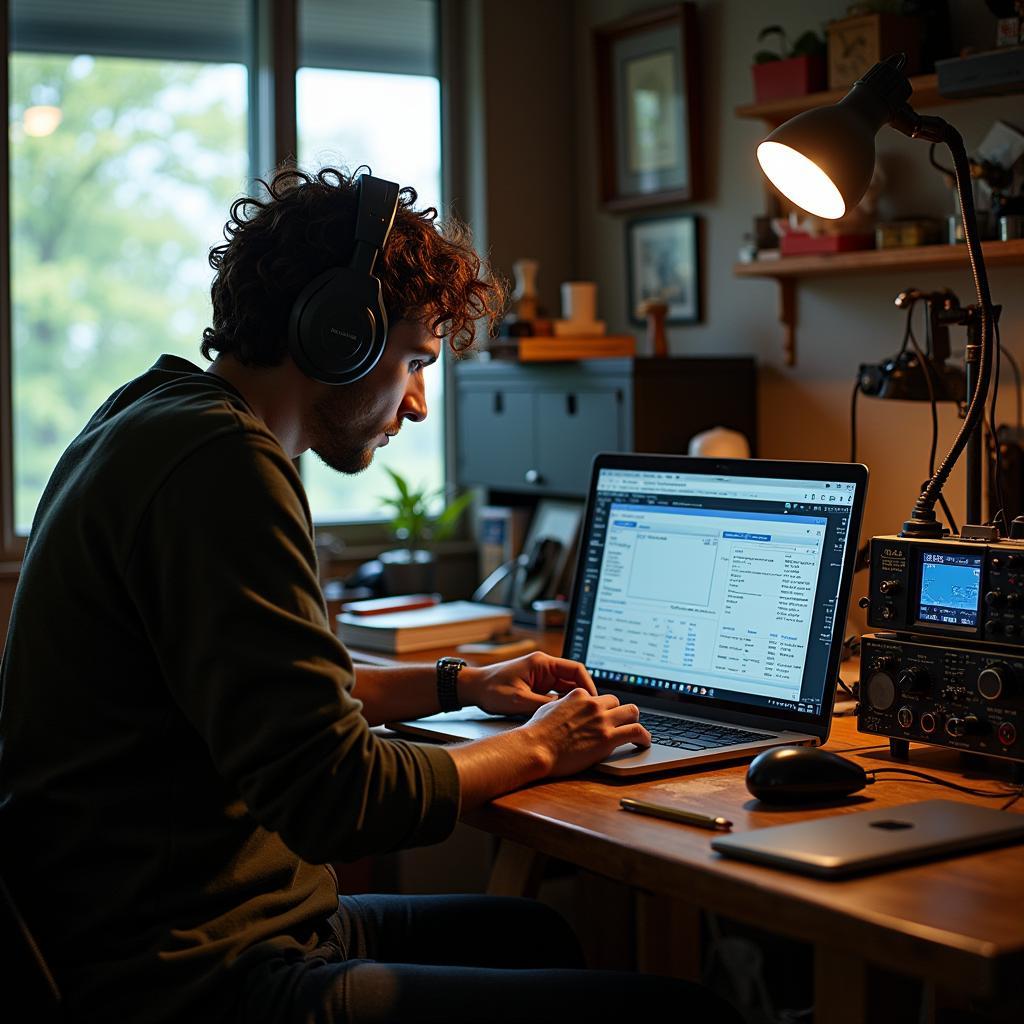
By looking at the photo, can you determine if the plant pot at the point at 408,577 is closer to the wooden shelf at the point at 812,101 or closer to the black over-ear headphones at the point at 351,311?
the wooden shelf at the point at 812,101

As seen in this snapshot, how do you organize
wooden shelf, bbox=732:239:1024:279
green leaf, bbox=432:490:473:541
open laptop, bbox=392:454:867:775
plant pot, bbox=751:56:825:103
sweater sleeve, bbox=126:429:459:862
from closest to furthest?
sweater sleeve, bbox=126:429:459:862, open laptop, bbox=392:454:867:775, wooden shelf, bbox=732:239:1024:279, plant pot, bbox=751:56:825:103, green leaf, bbox=432:490:473:541

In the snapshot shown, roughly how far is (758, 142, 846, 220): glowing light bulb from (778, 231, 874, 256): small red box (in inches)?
32.4

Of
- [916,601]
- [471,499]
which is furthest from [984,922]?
[471,499]

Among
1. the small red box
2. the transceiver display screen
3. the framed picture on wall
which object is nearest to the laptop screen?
the transceiver display screen

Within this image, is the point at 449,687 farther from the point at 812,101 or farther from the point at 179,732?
the point at 812,101

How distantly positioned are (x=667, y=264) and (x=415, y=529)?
2.63ft

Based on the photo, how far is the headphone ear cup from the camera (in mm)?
1399

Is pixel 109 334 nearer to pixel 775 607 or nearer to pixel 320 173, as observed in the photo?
pixel 320 173

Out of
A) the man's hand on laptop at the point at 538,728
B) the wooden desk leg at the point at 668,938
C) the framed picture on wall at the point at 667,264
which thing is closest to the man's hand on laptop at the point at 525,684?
the man's hand on laptop at the point at 538,728

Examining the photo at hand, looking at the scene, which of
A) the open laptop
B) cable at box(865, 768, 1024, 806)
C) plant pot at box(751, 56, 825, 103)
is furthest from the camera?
plant pot at box(751, 56, 825, 103)

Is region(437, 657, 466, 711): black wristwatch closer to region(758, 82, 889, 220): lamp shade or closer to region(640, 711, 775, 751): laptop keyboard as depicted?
region(640, 711, 775, 751): laptop keyboard

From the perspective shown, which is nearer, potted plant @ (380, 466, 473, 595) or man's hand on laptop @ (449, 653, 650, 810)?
man's hand on laptop @ (449, 653, 650, 810)

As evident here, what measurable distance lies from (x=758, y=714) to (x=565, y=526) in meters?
1.28

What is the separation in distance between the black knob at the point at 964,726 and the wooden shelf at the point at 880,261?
3.16ft
